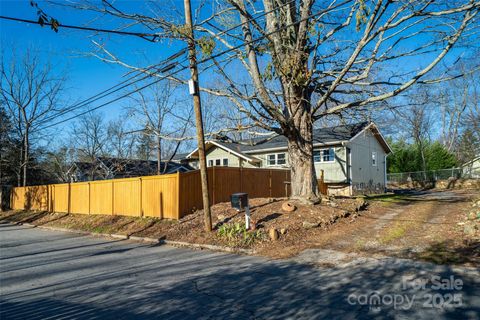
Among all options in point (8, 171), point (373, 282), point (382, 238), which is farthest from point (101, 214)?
point (8, 171)

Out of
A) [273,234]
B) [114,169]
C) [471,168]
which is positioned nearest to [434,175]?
[471,168]

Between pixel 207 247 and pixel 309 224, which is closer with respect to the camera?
pixel 207 247

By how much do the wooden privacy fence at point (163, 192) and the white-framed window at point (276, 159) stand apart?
649 cm

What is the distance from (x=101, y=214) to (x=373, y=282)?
16.3 meters

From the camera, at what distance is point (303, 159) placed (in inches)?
531

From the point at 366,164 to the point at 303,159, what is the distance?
54.4ft

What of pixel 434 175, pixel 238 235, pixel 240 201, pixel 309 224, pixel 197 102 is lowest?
pixel 238 235

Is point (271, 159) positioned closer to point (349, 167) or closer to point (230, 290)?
point (349, 167)

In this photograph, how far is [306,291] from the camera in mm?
6199

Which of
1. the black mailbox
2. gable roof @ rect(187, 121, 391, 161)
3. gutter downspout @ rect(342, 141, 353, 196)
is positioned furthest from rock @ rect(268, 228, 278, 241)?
gutter downspout @ rect(342, 141, 353, 196)

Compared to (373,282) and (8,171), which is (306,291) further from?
(8,171)

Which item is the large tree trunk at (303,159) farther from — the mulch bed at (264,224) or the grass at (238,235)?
the grass at (238,235)

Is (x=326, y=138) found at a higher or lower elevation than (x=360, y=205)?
higher

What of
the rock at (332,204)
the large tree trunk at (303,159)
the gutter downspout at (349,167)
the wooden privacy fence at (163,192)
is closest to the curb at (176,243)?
the wooden privacy fence at (163,192)
